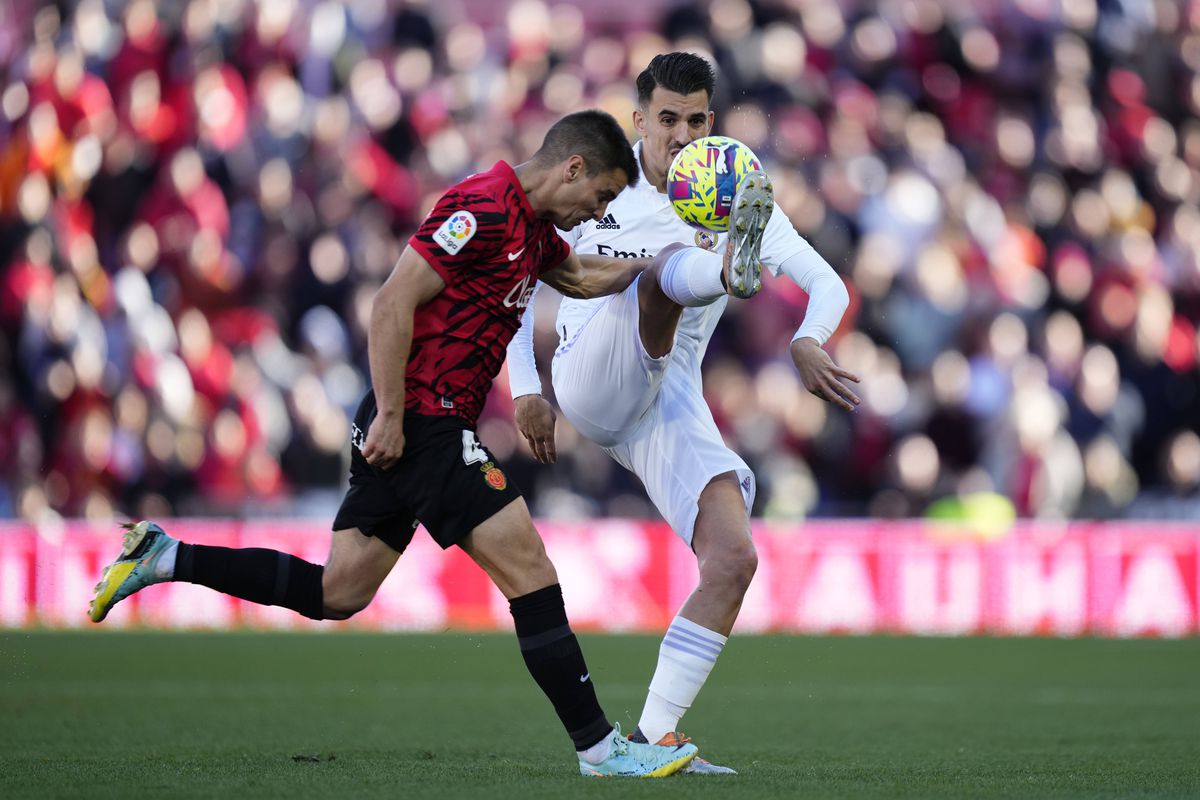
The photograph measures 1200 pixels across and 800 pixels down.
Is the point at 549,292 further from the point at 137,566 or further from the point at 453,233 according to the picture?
the point at 453,233

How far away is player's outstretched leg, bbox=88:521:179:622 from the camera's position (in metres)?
5.22

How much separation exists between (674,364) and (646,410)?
0.77 feet

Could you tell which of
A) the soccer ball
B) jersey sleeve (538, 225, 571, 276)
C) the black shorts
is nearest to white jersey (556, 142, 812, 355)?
the soccer ball

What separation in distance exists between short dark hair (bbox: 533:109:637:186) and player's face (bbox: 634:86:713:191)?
0.95m

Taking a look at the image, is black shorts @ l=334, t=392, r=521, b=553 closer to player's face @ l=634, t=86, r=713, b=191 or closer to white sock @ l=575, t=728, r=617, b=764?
white sock @ l=575, t=728, r=617, b=764

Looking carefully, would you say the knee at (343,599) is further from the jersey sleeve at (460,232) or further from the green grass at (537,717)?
the jersey sleeve at (460,232)

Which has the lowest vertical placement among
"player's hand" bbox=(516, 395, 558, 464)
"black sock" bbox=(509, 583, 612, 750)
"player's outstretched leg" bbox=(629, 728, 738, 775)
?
"player's outstretched leg" bbox=(629, 728, 738, 775)

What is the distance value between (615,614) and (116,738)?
682cm

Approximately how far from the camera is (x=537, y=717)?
291 inches

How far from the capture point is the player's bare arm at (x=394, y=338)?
4.81 meters

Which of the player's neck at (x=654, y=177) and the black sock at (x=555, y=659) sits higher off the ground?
the player's neck at (x=654, y=177)

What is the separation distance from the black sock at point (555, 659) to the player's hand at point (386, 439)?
56 centimetres

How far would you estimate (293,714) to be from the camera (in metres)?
7.28

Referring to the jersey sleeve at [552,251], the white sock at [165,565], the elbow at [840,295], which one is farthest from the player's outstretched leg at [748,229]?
the white sock at [165,565]
